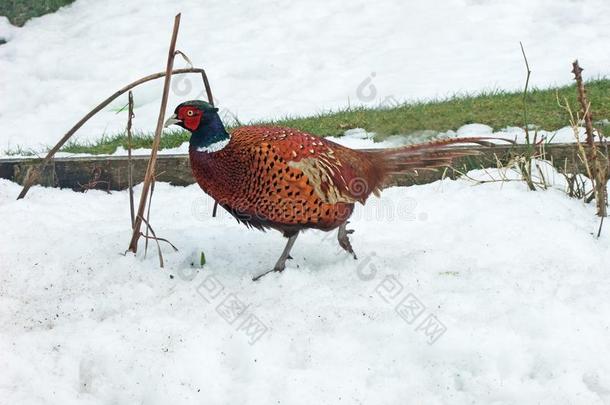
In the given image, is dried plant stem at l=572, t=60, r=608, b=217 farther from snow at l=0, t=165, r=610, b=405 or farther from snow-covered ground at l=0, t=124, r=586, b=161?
snow-covered ground at l=0, t=124, r=586, b=161

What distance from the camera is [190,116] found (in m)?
2.74

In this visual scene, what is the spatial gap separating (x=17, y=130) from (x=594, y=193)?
15.6ft

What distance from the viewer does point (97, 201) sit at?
3.77 meters

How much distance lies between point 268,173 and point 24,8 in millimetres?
6871

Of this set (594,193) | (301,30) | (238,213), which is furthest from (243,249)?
(301,30)

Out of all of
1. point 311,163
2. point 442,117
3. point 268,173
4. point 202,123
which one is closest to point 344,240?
point 311,163

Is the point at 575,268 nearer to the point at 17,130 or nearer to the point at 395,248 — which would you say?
the point at 395,248

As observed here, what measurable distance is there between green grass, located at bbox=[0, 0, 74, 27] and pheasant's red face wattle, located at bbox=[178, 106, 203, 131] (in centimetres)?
638

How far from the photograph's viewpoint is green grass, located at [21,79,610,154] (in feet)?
15.1

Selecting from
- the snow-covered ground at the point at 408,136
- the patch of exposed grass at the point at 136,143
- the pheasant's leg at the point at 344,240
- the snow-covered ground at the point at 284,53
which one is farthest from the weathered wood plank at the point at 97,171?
the snow-covered ground at the point at 284,53

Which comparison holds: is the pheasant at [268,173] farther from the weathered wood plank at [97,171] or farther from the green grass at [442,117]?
the green grass at [442,117]

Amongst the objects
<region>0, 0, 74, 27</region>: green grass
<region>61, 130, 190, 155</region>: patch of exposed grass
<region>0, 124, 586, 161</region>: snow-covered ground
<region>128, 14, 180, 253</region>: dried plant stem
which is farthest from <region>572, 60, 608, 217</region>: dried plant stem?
<region>0, 0, 74, 27</region>: green grass

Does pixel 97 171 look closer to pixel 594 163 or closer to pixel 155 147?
pixel 155 147

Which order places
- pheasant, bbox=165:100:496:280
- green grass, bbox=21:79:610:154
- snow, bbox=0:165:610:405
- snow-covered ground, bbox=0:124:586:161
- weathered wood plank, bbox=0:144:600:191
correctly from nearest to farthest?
snow, bbox=0:165:610:405, pheasant, bbox=165:100:496:280, weathered wood plank, bbox=0:144:600:191, snow-covered ground, bbox=0:124:586:161, green grass, bbox=21:79:610:154
